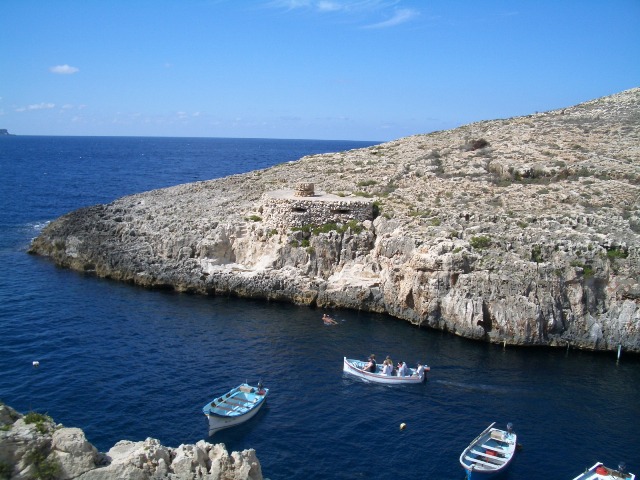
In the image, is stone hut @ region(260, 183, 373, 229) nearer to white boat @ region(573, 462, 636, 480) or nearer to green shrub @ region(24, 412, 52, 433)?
white boat @ region(573, 462, 636, 480)

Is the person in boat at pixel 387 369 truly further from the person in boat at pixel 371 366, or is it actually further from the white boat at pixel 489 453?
the white boat at pixel 489 453

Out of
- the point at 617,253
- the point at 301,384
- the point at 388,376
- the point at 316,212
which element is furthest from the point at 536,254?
the point at 301,384

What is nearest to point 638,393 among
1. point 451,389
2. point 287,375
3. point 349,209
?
point 451,389

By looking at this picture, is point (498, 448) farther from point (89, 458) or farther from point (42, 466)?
point (42, 466)

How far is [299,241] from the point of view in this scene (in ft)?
177

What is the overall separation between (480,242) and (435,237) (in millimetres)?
3835

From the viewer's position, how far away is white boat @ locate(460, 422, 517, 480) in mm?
27203

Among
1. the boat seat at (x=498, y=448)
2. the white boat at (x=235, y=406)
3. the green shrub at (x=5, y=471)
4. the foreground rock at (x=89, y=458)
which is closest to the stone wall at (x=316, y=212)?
the white boat at (x=235, y=406)

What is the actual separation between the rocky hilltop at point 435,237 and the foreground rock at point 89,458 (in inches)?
1158

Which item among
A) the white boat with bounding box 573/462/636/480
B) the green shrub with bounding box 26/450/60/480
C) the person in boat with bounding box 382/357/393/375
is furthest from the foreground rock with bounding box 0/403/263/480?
the person in boat with bounding box 382/357/393/375

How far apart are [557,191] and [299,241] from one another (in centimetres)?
2508

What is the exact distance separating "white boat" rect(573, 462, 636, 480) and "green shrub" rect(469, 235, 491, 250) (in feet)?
75.3

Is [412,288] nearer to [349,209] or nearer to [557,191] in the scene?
[349,209]

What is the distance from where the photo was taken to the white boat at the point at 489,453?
27.2 metres
